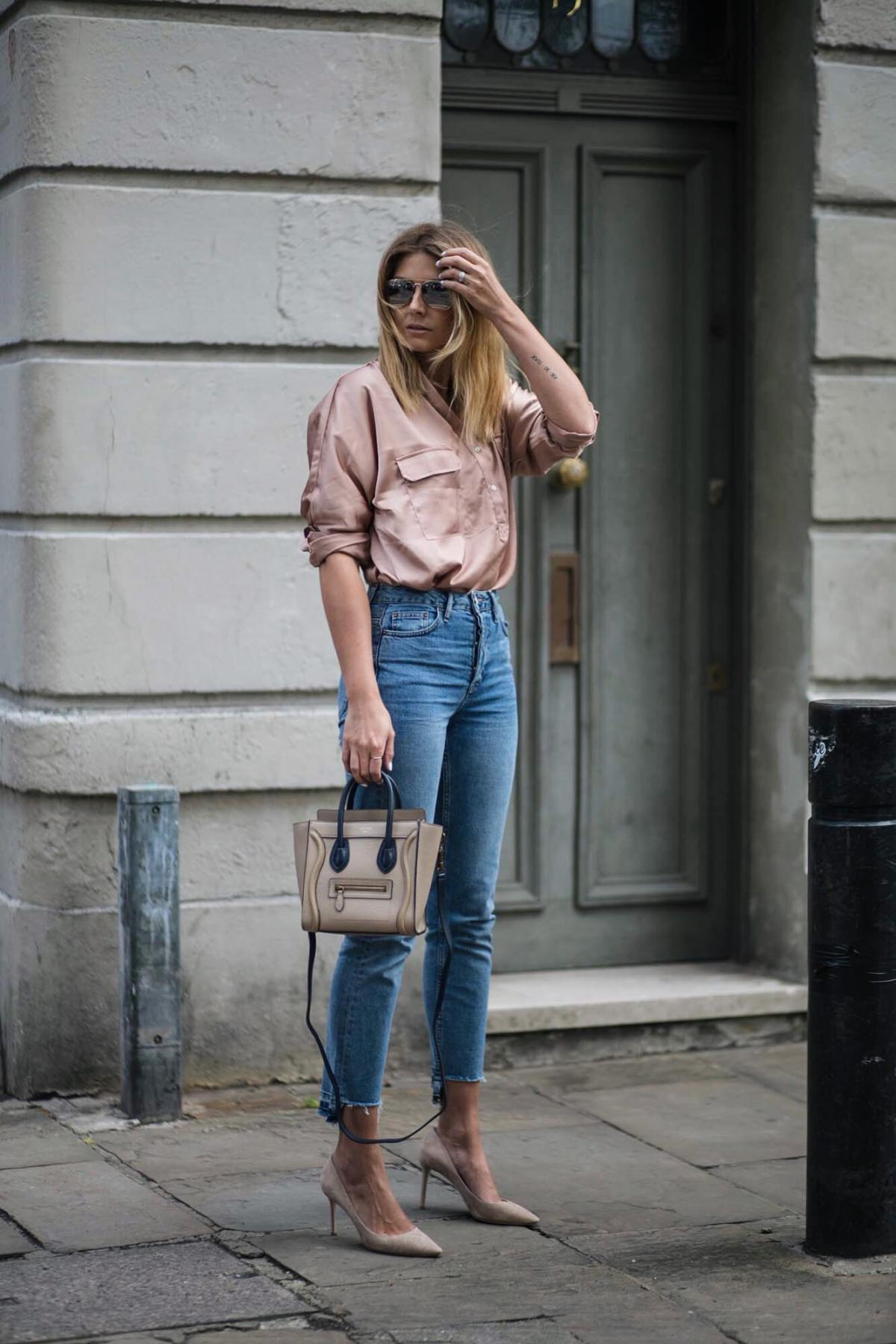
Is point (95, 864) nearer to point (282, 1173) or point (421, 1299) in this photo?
point (282, 1173)

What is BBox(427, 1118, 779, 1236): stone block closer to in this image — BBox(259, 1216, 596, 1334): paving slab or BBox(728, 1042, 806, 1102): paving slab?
BBox(259, 1216, 596, 1334): paving slab

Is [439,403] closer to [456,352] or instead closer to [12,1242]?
[456,352]

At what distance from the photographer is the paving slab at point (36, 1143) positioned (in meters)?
4.55

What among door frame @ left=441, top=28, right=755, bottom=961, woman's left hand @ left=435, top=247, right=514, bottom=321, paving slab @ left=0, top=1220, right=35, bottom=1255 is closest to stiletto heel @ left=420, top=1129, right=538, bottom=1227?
paving slab @ left=0, top=1220, right=35, bottom=1255

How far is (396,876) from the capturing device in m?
3.64

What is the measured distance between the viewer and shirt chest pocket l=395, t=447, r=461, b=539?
152 inches

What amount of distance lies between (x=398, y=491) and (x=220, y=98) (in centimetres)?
180

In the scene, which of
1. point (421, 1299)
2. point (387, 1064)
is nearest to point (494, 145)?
point (387, 1064)

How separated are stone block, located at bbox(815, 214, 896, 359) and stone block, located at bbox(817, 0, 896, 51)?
51 cm

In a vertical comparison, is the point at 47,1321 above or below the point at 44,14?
below

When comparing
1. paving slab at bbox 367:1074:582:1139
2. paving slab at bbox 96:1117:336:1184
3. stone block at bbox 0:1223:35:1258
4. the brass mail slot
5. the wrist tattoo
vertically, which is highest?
the wrist tattoo

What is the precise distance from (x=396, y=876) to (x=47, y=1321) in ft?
3.31

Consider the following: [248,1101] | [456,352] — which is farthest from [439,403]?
[248,1101]

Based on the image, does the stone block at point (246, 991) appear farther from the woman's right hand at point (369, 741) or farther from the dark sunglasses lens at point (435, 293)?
the dark sunglasses lens at point (435, 293)
